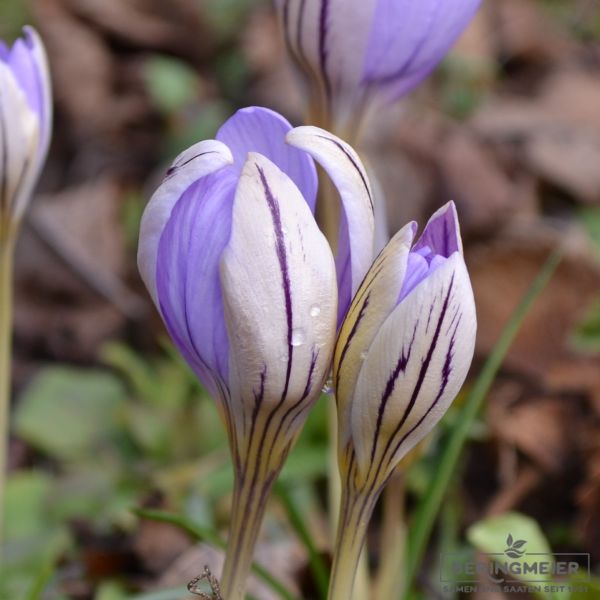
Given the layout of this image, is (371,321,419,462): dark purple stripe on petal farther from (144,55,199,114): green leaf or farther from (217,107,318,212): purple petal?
(144,55,199,114): green leaf

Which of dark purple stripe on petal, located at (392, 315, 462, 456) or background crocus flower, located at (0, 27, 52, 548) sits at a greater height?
background crocus flower, located at (0, 27, 52, 548)

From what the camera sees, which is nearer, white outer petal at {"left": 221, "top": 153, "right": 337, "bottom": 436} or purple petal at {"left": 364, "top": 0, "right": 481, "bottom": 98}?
white outer petal at {"left": 221, "top": 153, "right": 337, "bottom": 436}

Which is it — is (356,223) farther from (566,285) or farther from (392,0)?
(566,285)

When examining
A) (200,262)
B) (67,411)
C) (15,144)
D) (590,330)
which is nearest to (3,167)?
(15,144)

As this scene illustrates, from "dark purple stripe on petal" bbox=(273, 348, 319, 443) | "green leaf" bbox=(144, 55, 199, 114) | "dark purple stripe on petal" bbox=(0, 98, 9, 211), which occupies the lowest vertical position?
"dark purple stripe on petal" bbox=(273, 348, 319, 443)

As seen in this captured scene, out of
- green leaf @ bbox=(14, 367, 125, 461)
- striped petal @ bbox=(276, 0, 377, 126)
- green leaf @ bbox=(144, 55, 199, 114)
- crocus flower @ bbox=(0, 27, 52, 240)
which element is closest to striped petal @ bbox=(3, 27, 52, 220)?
crocus flower @ bbox=(0, 27, 52, 240)

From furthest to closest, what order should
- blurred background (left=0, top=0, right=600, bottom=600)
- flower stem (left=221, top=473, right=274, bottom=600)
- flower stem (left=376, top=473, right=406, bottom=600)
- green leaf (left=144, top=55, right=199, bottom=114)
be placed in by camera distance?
green leaf (left=144, top=55, right=199, bottom=114), blurred background (left=0, top=0, right=600, bottom=600), flower stem (left=376, top=473, right=406, bottom=600), flower stem (left=221, top=473, right=274, bottom=600)

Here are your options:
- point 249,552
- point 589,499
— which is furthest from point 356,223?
point 589,499
